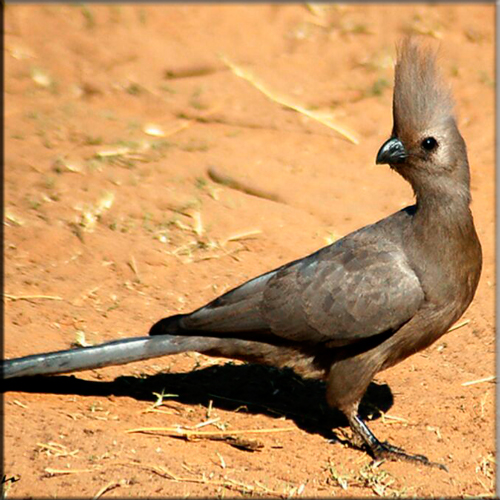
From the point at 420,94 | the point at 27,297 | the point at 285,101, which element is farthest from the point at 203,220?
the point at 420,94

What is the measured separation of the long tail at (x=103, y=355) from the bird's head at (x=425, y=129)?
4.90 ft

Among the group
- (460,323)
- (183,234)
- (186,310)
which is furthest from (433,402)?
(183,234)

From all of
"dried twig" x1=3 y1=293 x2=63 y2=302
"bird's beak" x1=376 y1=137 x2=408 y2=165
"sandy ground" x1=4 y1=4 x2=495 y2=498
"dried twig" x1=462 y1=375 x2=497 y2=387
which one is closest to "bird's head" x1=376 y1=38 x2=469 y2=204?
"bird's beak" x1=376 y1=137 x2=408 y2=165

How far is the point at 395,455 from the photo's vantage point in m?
4.89

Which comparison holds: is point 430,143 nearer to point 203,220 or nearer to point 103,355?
point 103,355

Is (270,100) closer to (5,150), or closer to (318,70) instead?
(318,70)

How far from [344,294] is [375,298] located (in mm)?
189

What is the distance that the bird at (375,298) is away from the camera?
15.9 ft

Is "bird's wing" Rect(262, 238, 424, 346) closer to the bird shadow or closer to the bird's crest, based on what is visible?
the bird shadow

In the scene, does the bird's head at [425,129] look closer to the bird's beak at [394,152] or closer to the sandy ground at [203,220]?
the bird's beak at [394,152]

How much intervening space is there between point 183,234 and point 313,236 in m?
0.98

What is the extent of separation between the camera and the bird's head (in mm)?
4875

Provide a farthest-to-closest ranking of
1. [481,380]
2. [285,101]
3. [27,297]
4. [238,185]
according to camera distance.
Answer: [285,101] → [238,185] → [27,297] → [481,380]

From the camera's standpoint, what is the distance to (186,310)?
5996 mm
